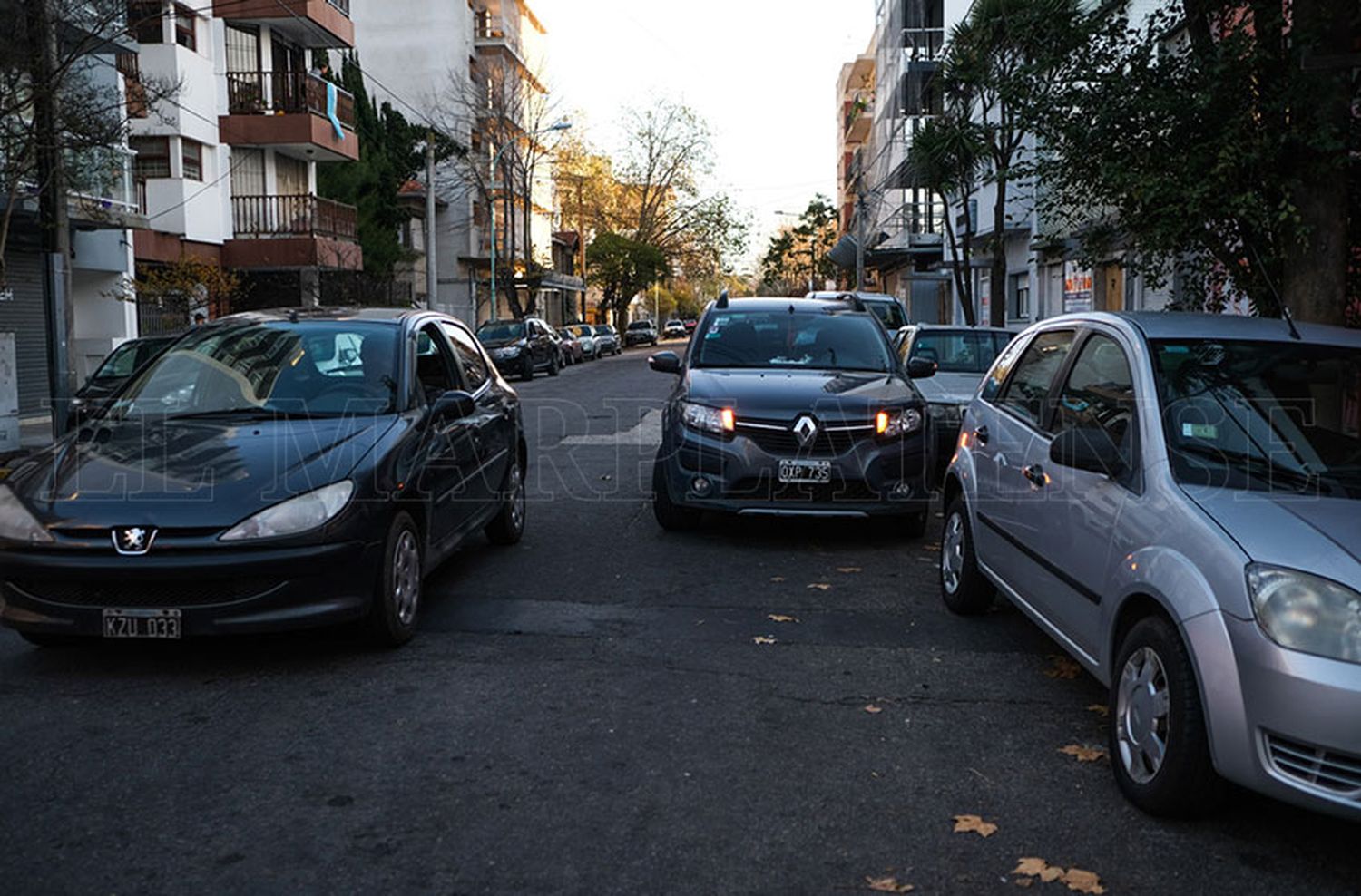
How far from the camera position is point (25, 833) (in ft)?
12.2

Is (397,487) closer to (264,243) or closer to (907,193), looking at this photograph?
(264,243)

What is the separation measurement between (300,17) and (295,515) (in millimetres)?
29234

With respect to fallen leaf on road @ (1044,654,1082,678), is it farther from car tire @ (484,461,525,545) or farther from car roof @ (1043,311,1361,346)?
car tire @ (484,461,525,545)

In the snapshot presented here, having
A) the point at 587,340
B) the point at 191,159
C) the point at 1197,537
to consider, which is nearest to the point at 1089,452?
the point at 1197,537

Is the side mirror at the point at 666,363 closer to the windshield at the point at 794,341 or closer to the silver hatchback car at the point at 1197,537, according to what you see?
the windshield at the point at 794,341

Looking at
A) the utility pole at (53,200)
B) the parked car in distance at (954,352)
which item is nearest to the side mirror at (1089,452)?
the parked car in distance at (954,352)

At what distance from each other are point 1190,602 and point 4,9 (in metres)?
14.4

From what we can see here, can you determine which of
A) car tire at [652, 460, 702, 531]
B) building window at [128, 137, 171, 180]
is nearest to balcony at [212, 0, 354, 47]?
building window at [128, 137, 171, 180]

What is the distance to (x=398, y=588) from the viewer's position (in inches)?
226

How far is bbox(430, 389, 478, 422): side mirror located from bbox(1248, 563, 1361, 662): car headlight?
425cm

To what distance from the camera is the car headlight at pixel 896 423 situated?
26.9ft

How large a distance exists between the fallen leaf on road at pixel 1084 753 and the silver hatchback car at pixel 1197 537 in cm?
27

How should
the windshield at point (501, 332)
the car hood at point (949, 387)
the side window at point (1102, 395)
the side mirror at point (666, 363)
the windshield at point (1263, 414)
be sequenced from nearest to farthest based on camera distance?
the windshield at point (1263, 414) → the side window at point (1102, 395) → the side mirror at point (666, 363) → the car hood at point (949, 387) → the windshield at point (501, 332)

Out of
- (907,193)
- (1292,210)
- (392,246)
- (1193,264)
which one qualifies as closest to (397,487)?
(1292,210)
